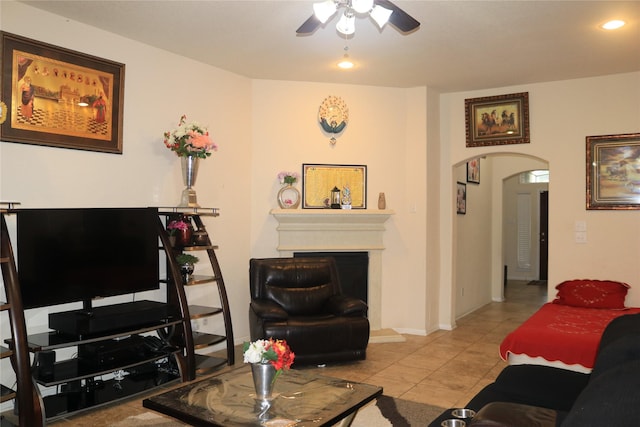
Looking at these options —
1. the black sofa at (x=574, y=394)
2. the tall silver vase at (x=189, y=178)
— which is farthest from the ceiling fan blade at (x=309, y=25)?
the black sofa at (x=574, y=394)

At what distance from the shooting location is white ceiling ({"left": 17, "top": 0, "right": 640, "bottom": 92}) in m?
3.62

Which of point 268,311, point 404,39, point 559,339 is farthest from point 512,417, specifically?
point 404,39

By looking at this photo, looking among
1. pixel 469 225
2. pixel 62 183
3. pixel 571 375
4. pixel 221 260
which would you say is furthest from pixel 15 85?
pixel 469 225

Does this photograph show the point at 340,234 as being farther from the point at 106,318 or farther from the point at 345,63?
the point at 106,318

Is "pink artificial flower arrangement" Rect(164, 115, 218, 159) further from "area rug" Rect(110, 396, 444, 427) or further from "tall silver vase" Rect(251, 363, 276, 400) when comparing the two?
"tall silver vase" Rect(251, 363, 276, 400)

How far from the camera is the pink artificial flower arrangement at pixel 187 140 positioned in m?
4.27

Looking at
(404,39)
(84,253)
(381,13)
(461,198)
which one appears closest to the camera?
(381,13)

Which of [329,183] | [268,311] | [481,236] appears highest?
[329,183]

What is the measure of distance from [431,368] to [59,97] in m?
3.72

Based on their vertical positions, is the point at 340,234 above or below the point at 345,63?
below

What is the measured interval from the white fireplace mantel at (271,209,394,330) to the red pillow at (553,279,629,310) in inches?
73.5

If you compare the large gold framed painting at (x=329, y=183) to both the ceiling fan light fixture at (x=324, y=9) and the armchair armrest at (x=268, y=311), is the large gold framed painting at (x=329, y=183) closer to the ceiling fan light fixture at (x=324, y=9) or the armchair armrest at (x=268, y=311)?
the armchair armrest at (x=268, y=311)

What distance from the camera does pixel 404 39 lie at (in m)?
4.24

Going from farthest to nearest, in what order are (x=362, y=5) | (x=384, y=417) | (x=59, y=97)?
(x=59, y=97) < (x=384, y=417) < (x=362, y=5)
